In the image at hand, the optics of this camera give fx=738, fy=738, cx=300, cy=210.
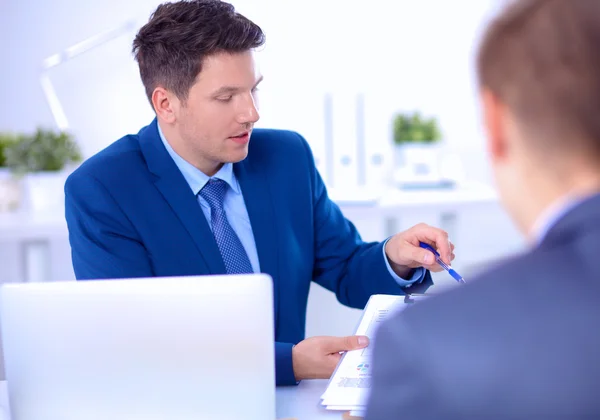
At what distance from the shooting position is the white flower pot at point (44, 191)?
9.87ft

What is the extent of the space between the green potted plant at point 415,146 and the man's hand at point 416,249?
1.84 metres

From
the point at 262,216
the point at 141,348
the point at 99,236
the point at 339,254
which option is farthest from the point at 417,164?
the point at 141,348

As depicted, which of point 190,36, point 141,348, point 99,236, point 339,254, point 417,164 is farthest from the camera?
point 417,164

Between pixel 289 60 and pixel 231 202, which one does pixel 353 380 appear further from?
pixel 289 60

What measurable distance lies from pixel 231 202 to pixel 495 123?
1.11 meters

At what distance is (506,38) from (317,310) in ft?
7.37

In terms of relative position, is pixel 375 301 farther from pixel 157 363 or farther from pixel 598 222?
pixel 598 222

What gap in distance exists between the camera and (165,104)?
1649 mm

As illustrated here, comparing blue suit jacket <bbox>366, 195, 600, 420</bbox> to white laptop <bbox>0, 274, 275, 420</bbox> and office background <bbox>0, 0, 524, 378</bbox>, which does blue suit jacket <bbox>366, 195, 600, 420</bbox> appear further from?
office background <bbox>0, 0, 524, 378</bbox>

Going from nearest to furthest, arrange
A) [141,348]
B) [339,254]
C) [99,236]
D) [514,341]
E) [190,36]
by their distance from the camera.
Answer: [514,341]
[141,348]
[99,236]
[190,36]
[339,254]

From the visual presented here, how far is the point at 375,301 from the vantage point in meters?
1.40

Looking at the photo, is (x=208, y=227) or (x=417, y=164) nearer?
(x=208, y=227)

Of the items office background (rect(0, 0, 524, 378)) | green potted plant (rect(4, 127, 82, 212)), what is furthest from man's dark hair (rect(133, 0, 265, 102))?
office background (rect(0, 0, 524, 378))

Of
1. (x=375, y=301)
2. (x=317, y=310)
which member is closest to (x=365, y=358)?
(x=375, y=301)
